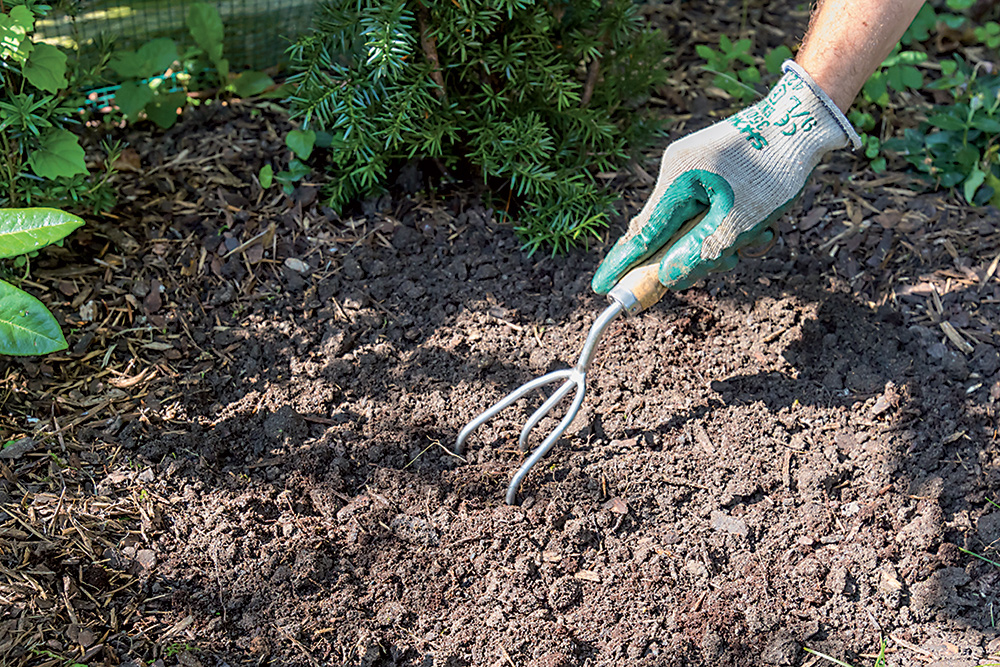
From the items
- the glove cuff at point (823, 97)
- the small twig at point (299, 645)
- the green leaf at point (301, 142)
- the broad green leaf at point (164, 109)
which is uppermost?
the glove cuff at point (823, 97)

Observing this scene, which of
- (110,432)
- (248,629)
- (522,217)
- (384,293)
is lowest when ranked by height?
(248,629)

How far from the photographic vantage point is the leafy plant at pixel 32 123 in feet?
7.14

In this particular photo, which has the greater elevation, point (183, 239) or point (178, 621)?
point (183, 239)

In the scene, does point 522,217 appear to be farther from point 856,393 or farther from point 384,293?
point 856,393

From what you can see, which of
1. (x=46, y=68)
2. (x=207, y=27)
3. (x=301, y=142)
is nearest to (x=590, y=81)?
(x=301, y=142)

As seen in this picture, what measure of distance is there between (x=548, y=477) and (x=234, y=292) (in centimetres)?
113

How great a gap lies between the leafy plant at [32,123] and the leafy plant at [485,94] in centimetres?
65

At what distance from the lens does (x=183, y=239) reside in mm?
2574

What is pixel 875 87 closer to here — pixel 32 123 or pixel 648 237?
pixel 648 237

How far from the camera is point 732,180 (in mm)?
1977

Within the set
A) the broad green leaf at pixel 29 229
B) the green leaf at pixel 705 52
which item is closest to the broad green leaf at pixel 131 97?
the broad green leaf at pixel 29 229

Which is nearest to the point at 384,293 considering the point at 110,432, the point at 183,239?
the point at 183,239

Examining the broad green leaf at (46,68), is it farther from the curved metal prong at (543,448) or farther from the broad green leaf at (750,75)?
A: the broad green leaf at (750,75)

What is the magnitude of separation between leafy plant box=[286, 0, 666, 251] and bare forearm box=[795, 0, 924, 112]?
658 millimetres
